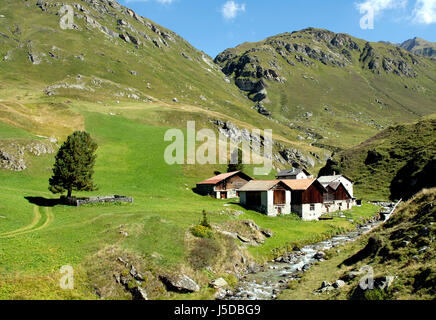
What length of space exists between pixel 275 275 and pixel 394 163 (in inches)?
3417

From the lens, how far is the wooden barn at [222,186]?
7950 cm

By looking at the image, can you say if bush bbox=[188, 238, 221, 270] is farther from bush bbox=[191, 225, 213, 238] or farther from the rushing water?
the rushing water

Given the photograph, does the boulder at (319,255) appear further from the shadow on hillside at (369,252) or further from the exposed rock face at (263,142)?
the exposed rock face at (263,142)

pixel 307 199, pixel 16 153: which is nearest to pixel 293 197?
pixel 307 199

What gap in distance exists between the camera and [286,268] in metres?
36.8

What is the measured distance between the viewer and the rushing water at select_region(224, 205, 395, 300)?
29158mm

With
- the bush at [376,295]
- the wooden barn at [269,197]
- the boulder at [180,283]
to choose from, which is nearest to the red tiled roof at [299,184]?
the wooden barn at [269,197]

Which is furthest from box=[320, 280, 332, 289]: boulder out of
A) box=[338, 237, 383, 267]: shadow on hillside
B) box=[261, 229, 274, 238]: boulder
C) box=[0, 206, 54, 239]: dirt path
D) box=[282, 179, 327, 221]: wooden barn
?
box=[282, 179, 327, 221]: wooden barn

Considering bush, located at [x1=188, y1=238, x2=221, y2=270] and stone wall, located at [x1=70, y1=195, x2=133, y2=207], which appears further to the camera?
stone wall, located at [x1=70, y1=195, x2=133, y2=207]

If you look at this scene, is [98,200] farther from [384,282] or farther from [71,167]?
[384,282]

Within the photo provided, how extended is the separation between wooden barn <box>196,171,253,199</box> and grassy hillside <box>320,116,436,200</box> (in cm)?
4212
